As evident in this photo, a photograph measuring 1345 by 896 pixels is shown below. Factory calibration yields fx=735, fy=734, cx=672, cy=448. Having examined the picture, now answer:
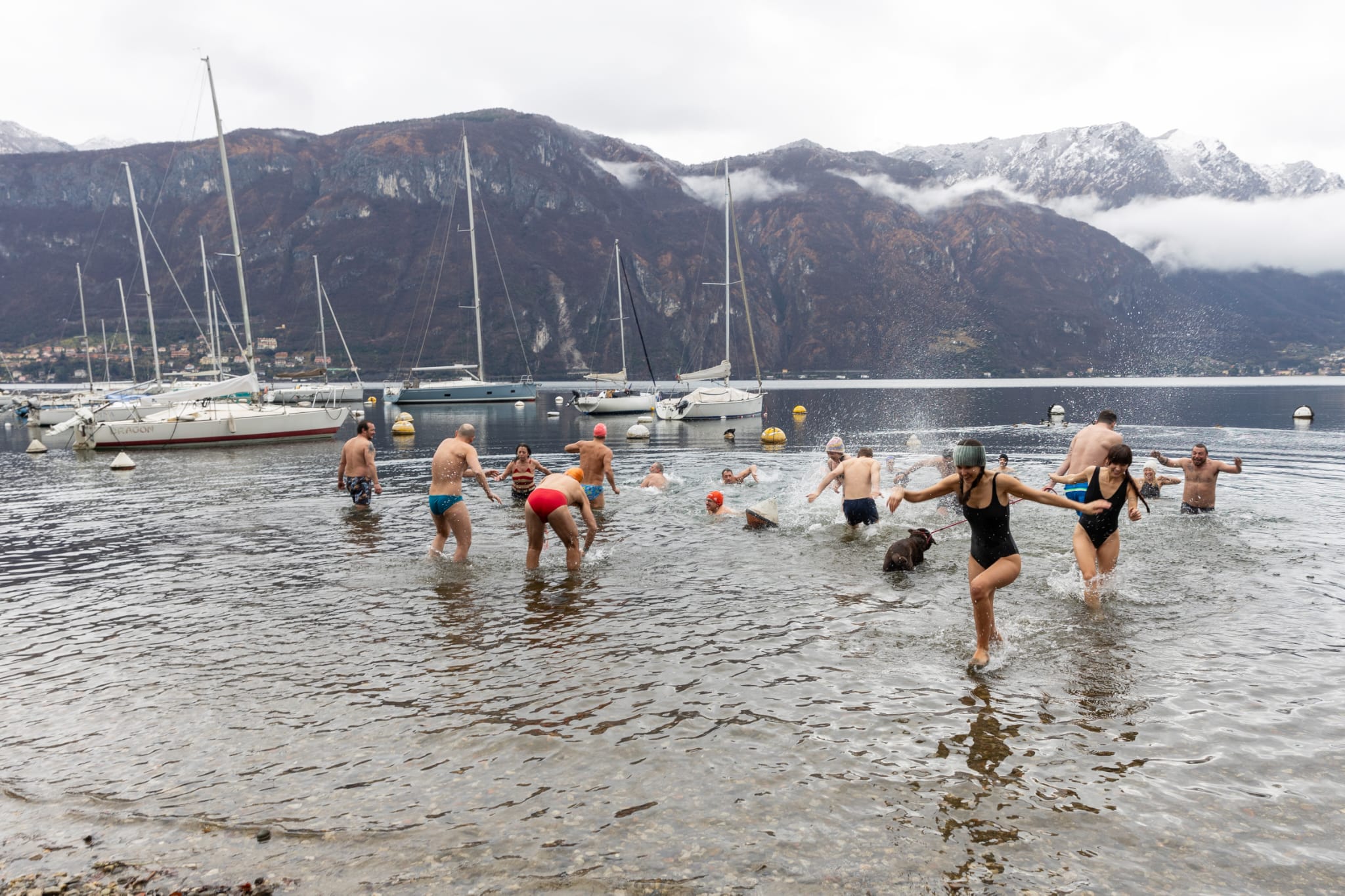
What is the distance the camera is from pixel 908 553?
12.4 meters

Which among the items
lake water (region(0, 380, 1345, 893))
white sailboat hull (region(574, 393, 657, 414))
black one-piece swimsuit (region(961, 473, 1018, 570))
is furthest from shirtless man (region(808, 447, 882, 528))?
white sailboat hull (region(574, 393, 657, 414))

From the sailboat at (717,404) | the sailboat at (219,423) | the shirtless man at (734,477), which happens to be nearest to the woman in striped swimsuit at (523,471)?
the shirtless man at (734,477)

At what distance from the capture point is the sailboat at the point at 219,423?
37.1m

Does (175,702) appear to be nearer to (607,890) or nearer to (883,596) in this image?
(607,890)

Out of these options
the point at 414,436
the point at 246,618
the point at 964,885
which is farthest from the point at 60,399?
the point at 964,885

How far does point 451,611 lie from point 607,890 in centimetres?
654

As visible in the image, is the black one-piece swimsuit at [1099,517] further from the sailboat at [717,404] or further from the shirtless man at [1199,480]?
the sailboat at [717,404]

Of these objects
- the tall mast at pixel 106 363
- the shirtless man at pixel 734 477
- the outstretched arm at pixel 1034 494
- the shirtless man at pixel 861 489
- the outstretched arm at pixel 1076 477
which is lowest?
the shirtless man at pixel 734 477

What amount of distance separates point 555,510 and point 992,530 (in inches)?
255

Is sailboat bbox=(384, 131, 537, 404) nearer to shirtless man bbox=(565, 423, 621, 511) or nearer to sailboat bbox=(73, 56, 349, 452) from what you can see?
sailboat bbox=(73, 56, 349, 452)

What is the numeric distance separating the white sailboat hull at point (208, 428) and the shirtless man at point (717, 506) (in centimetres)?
3193

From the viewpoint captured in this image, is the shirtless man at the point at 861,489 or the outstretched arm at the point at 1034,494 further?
the shirtless man at the point at 861,489

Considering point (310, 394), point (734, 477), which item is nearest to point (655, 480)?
point (734, 477)

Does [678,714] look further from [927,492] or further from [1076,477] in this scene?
[1076,477]
